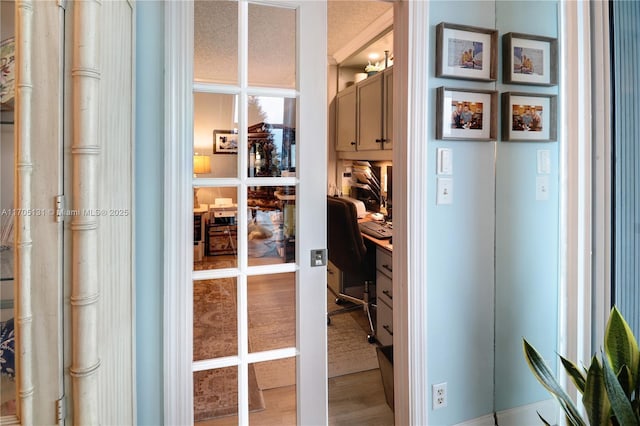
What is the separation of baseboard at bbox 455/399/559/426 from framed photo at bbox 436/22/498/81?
1.59 m

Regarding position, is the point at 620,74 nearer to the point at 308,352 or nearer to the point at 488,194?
the point at 488,194

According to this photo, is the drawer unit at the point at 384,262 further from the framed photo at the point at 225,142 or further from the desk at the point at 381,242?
the framed photo at the point at 225,142

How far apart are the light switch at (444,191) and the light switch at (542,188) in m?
0.43

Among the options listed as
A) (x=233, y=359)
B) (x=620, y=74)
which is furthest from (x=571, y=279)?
(x=233, y=359)

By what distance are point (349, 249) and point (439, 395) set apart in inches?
55.1

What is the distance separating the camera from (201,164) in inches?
55.6

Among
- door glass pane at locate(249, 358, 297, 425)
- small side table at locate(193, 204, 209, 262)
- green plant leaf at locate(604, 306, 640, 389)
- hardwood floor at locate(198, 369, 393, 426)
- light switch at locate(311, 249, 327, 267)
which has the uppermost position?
small side table at locate(193, 204, 209, 262)

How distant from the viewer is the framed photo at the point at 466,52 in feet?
5.43

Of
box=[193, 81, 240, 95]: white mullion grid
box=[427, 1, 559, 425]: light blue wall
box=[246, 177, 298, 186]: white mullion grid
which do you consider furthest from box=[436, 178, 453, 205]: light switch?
box=[193, 81, 240, 95]: white mullion grid

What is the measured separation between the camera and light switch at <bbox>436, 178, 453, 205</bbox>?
5.57ft

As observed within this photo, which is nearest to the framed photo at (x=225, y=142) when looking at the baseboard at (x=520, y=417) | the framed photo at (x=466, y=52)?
the framed photo at (x=466, y=52)

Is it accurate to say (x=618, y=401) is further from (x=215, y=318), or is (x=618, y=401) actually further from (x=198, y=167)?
A: (x=198, y=167)

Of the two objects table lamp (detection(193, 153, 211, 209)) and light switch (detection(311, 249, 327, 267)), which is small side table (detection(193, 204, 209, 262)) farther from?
light switch (detection(311, 249, 327, 267))

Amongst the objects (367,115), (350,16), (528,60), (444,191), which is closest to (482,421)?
(444,191)
